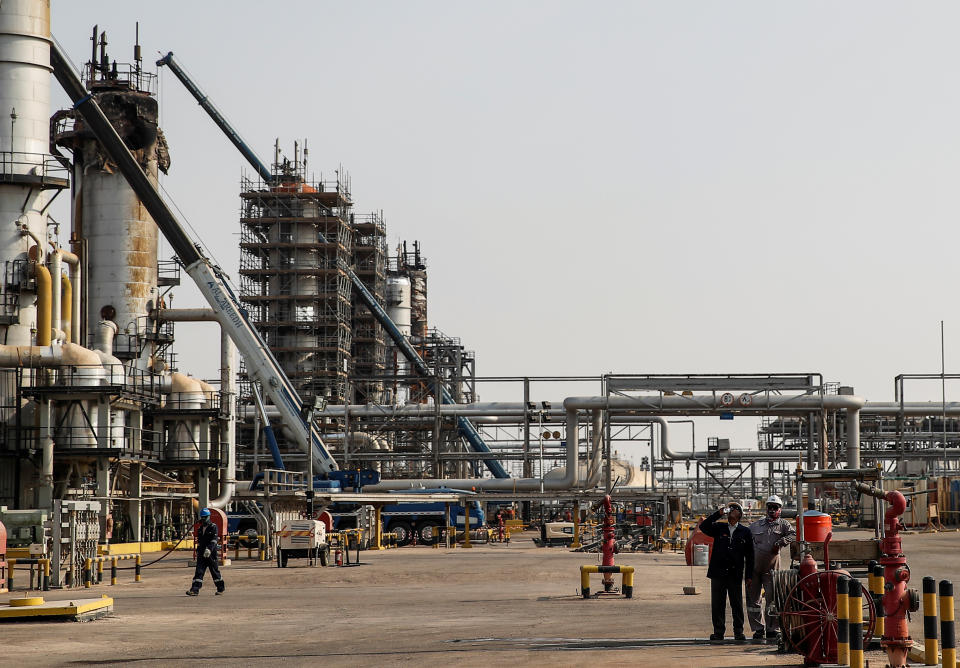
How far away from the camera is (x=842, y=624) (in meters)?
11.9

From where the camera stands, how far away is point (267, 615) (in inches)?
813

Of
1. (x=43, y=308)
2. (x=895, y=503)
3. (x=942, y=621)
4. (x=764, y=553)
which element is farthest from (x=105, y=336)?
(x=942, y=621)

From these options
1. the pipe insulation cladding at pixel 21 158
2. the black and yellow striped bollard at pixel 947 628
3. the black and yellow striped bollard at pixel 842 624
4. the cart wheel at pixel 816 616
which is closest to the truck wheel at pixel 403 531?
the pipe insulation cladding at pixel 21 158

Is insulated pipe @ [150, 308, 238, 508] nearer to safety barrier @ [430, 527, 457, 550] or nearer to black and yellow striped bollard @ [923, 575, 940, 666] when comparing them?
safety barrier @ [430, 527, 457, 550]

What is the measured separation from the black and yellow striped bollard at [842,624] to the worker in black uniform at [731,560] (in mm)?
3617

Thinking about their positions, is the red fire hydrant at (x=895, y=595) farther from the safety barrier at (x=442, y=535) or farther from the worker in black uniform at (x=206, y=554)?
the safety barrier at (x=442, y=535)

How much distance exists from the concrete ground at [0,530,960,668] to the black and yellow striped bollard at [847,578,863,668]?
1.88 metres

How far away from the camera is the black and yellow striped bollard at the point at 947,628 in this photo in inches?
422

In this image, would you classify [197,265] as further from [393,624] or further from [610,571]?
[393,624]

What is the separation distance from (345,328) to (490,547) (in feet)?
119

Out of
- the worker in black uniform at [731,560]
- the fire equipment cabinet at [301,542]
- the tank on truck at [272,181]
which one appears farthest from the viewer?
the tank on truck at [272,181]

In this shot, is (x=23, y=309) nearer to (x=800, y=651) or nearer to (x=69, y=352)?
(x=69, y=352)

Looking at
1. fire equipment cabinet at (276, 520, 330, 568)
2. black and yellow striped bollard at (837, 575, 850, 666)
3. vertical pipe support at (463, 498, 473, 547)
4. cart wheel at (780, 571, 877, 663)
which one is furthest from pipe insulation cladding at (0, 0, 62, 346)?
black and yellow striped bollard at (837, 575, 850, 666)

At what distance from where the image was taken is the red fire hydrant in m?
12.6
